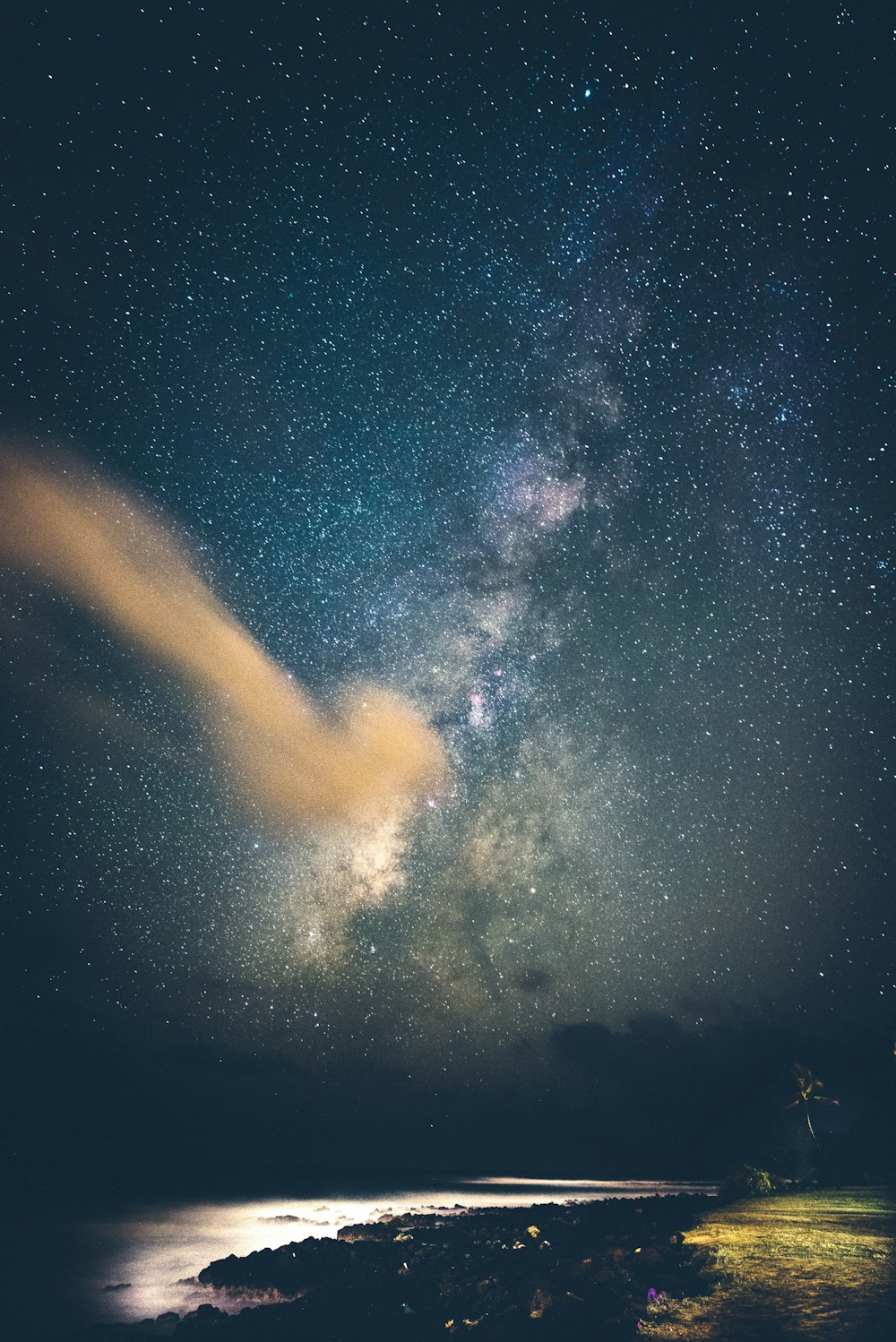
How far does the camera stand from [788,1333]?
7.79 meters

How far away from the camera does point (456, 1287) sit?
1419 cm

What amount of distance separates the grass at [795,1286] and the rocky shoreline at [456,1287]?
632mm

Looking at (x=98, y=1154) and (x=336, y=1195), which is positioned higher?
(x=98, y=1154)

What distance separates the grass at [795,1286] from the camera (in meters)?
8.02

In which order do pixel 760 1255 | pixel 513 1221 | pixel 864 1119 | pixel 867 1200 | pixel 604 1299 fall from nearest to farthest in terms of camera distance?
1. pixel 604 1299
2. pixel 760 1255
3. pixel 867 1200
4. pixel 513 1221
5. pixel 864 1119

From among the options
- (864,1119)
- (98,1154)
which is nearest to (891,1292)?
(864,1119)

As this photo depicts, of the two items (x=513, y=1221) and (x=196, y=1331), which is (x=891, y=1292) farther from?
(x=513, y=1221)

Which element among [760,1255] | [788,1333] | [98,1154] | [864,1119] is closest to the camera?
[788,1333]

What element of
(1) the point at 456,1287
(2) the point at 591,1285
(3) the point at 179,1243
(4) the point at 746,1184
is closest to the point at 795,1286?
(2) the point at 591,1285

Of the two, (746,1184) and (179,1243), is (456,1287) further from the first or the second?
(179,1243)

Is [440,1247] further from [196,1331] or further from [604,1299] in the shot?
[604,1299]

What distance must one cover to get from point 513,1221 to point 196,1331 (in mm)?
19310

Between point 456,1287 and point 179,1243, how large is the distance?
34.4 meters

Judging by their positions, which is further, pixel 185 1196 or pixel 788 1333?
pixel 185 1196
